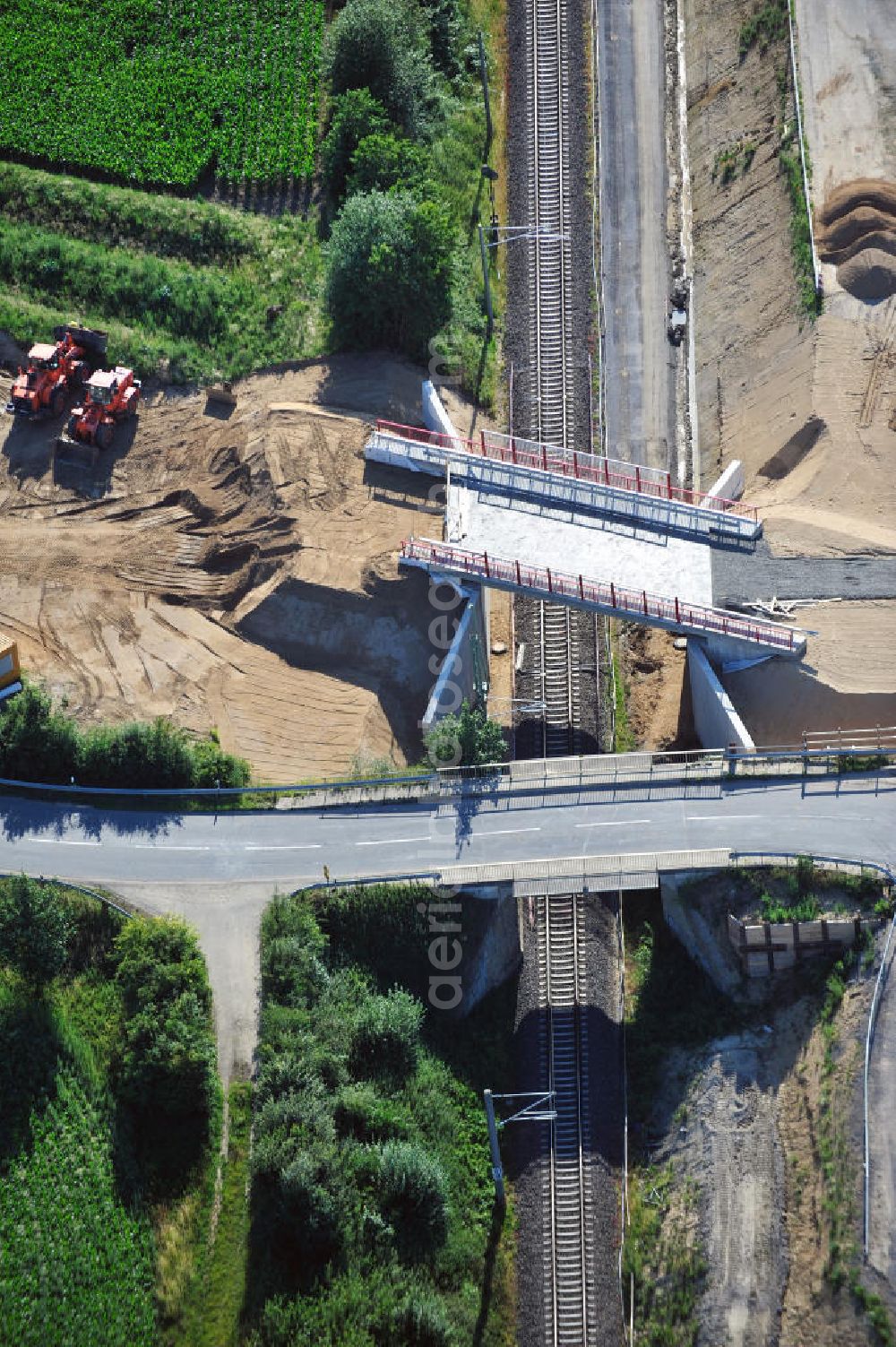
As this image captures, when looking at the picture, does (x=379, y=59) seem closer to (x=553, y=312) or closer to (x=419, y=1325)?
(x=553, y=312)

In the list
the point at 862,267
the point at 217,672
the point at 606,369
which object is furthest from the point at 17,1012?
the point at 862,267

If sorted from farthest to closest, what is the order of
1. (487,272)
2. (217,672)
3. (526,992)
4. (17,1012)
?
(487,272) < (217,672) < (526,992) < (17,1012)

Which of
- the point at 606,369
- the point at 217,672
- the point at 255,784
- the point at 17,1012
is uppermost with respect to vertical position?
the point at 606,369

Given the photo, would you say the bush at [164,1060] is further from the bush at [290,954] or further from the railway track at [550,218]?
the railway track at [550,218]

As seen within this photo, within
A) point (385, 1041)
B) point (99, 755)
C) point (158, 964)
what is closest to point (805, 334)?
point (99, 755)

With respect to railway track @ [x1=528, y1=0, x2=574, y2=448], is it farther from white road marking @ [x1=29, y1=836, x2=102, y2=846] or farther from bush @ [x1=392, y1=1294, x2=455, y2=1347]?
bush @ [x1=392, y1=1294, x2=455, y2=1347]

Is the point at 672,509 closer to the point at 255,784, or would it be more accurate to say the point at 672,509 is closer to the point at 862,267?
the point at 862,267

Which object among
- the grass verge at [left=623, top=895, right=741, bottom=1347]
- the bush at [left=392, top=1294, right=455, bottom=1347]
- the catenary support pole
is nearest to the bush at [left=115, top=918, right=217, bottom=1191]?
the bush at [left=392, top=1294, right=455, bottom=1347]
